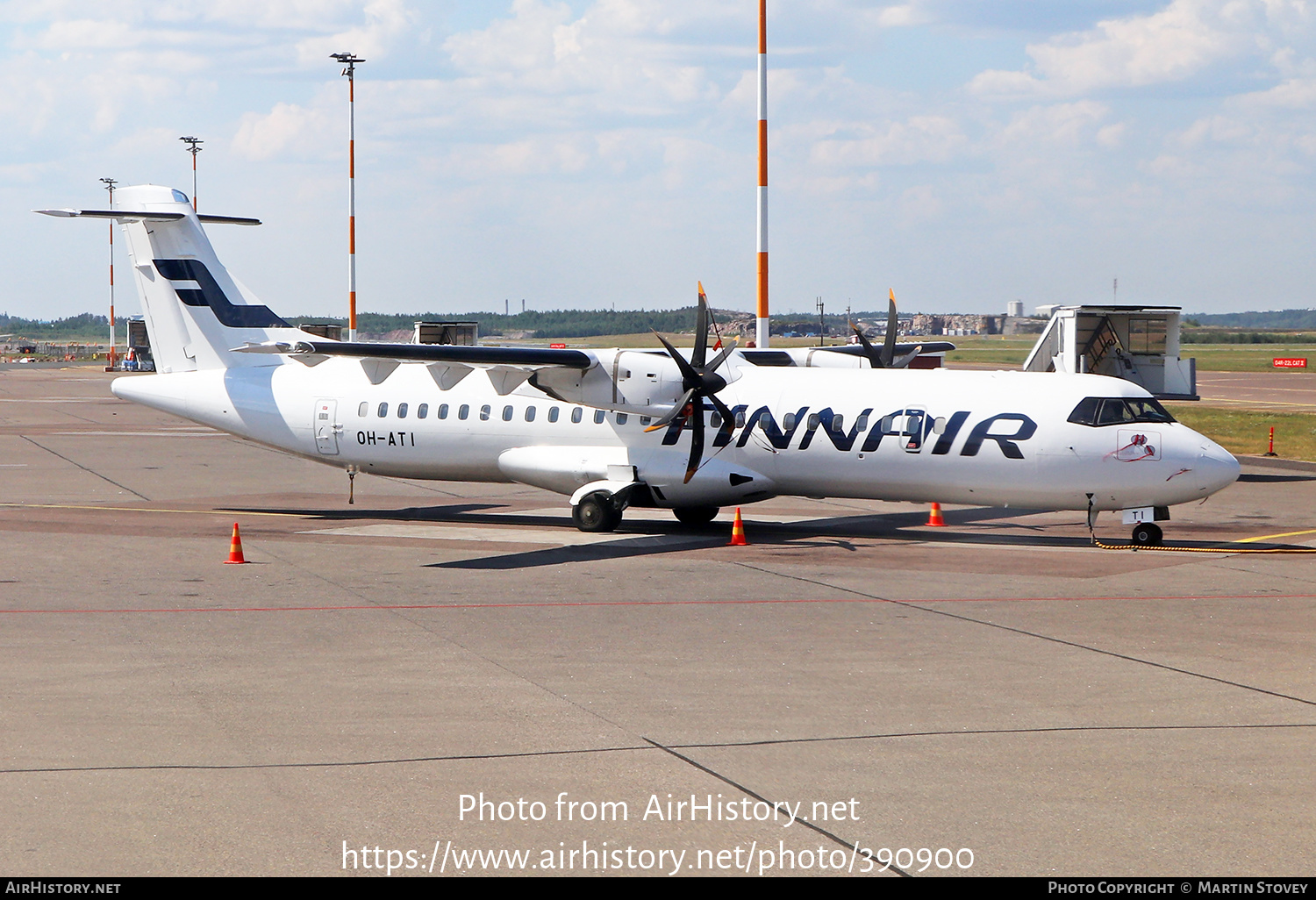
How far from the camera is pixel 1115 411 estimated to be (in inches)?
837

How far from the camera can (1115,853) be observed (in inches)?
304

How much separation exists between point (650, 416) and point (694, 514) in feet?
7.53

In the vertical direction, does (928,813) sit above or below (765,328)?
below

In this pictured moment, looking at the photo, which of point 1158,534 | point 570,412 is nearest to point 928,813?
point 1158,534

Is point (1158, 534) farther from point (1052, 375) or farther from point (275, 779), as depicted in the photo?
point (275, 779)

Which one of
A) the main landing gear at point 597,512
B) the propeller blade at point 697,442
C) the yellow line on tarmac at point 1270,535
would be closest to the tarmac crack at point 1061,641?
the propeller blade at point 697,442

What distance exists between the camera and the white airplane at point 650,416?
69.8 feet

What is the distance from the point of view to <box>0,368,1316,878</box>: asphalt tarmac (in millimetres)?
7922

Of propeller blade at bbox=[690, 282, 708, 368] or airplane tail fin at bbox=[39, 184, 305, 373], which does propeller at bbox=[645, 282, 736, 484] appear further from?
airplane tail fin at bbox=[39, 184, 305, 373]

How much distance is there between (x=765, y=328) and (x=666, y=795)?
2391 cm

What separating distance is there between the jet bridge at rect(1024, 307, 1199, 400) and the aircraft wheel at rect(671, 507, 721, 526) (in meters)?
15.6

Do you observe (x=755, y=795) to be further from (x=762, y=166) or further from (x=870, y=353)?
(x=762, y=166)

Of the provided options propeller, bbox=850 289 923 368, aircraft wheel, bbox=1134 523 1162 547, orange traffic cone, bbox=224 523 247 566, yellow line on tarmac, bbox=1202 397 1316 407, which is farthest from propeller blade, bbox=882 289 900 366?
yellow line on tarmac, bbox=1202 397 1316 407

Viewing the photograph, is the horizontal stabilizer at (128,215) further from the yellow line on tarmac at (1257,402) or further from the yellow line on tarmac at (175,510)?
the yellow line on tarmac at (1257,402)
